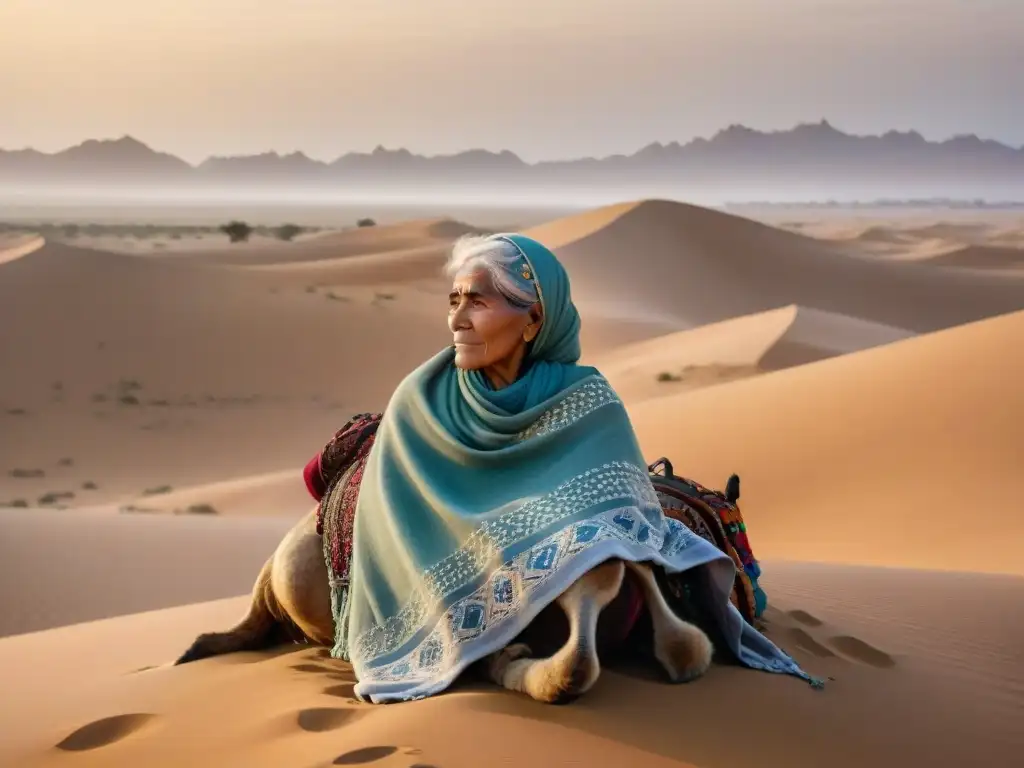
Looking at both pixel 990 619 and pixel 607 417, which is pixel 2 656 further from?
pixel 990 619

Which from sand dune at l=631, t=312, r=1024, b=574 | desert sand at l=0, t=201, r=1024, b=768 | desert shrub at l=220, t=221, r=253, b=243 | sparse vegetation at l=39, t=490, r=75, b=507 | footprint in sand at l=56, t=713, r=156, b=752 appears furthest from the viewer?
desert shrub at l=220, t=221, r=253, b=243

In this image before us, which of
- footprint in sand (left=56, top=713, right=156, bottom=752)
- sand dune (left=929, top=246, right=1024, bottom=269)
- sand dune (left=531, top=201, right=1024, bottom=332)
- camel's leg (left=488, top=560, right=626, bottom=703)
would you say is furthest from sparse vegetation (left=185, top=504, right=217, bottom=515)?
sand dune (left=929, top=246, right=1024, bottom=269)

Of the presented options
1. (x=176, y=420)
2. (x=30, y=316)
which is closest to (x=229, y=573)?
(x=176, y=420)

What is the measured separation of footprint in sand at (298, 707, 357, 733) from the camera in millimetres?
4447

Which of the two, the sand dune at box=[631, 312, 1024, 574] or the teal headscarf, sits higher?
the teal headscarf

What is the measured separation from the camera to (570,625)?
4535 millimetres

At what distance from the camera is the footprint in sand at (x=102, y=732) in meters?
4.75

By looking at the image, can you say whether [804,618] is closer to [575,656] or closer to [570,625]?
[570,625]

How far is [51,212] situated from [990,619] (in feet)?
442

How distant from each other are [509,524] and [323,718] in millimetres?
901

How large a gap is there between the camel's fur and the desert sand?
0.09 m

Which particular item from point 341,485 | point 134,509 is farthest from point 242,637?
point 134,509

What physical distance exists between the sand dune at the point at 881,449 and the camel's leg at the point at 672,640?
17.7ft

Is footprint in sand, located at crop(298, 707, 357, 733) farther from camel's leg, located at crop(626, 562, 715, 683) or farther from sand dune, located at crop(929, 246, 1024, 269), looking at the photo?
sand dune, located at crop(929, 246, 1024, 269)
